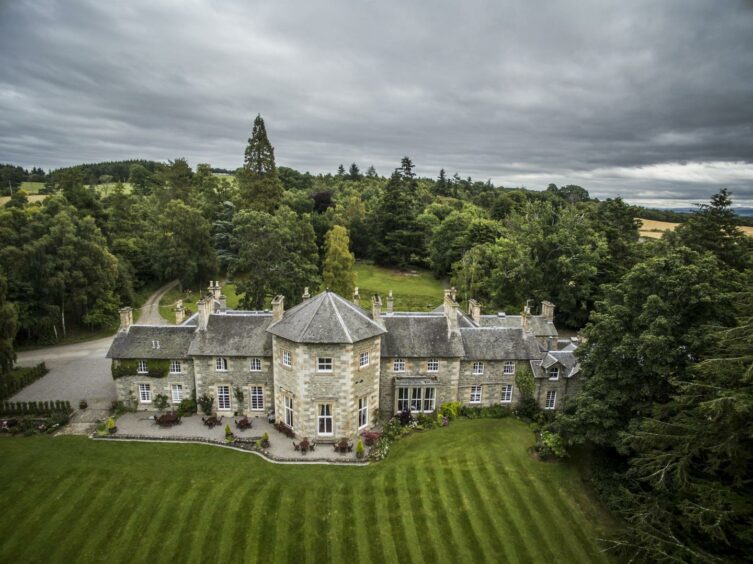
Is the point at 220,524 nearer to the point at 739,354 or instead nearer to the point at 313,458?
the point at 313,458

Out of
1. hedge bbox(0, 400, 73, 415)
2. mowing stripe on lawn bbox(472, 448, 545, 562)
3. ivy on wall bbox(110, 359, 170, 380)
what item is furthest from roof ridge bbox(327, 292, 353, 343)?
hedge bbox(0, 400, 73, 415)

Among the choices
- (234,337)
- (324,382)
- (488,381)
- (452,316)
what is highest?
(452,316)

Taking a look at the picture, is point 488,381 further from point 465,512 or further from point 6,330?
point 6,330

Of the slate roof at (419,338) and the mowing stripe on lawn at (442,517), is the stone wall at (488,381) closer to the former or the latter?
the slate roof at (419,338)

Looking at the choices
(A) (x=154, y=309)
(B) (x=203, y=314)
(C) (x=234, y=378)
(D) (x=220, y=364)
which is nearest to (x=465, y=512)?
(C) (x=234, y=378)

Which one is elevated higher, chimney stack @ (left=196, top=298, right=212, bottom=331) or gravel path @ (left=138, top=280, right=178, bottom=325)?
chimney stack @ (left=196, top=298, right=212, bottom=331)

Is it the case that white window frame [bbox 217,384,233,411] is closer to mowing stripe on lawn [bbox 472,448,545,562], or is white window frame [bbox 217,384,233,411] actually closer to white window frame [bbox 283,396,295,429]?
white window frame [bbox 283,396,295,429]

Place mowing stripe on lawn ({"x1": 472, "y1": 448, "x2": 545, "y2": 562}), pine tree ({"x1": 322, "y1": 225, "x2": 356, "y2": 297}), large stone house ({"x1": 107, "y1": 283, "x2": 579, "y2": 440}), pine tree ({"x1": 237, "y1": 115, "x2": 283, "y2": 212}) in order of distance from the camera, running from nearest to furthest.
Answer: mowing stripe on lawn ({"x1": 472, "y1": 448, "x2": 545, "y2": 562})
large stone house ({"x1": 107, "y1": 283, "x2": 579, "y2": 440})
pine tree ({"x1": 322, "y1": 225, "x2": 356, "y2": 297})
pine tree ({"x1": 237, "y1": 115, "x2": 283, "y2": 212})
